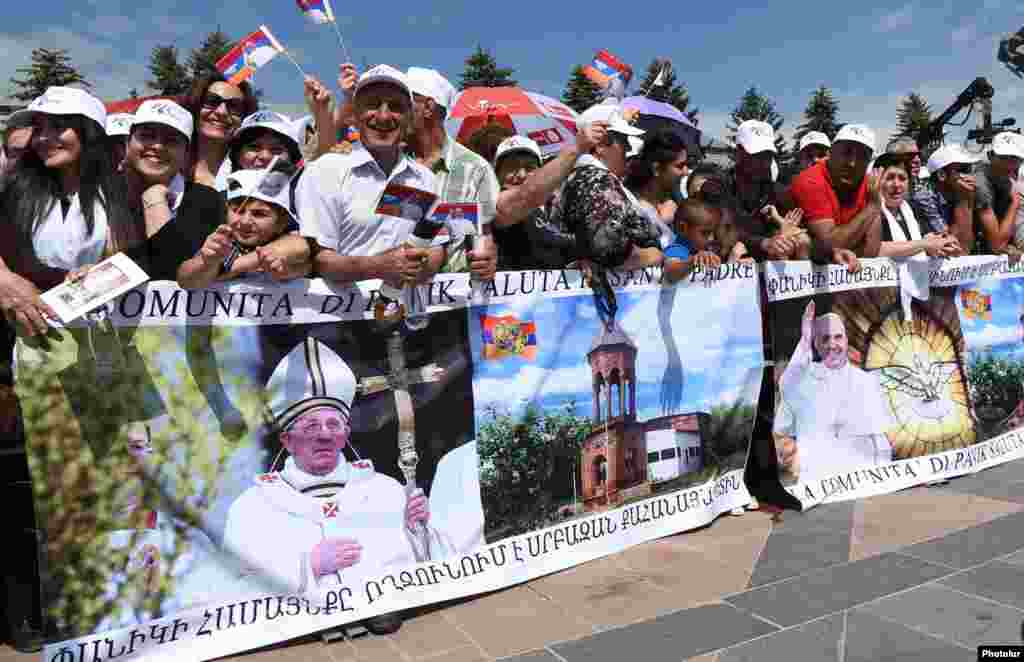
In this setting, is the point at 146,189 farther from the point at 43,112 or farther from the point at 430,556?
the point at 430,556

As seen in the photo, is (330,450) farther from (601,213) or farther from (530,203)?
(601,213)

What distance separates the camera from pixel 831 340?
4.84 m

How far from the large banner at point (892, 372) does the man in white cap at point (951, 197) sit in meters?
0.29

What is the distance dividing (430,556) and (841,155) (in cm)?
354

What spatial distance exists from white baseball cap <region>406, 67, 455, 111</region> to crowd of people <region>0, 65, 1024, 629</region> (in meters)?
0.01

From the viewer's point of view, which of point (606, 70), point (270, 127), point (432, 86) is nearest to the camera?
point (270, 127)

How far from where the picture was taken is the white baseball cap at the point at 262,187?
9.66 feet

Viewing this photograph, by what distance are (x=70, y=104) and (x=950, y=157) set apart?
579 centimetres

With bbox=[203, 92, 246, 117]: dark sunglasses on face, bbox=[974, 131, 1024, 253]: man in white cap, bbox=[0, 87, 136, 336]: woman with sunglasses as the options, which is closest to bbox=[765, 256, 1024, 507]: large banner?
bbox=[974, 131, 1024, 253]: man in white cap

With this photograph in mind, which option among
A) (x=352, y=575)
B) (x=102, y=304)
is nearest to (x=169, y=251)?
(x=102, y=304)

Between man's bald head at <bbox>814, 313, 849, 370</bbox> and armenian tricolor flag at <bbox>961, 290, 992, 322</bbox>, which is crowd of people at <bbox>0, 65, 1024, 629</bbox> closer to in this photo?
man's bald head at <bbox>814, 313, 849, 370</bbox>

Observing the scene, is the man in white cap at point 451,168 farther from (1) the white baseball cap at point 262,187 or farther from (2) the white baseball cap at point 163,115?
(2) the white baseball cap at point 163,115

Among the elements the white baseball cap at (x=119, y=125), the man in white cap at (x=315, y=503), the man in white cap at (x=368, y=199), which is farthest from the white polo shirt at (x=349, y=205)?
the white baseball cap at (x=119, y=125)

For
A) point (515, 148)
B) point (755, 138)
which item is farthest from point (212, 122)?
point (755, 138)
